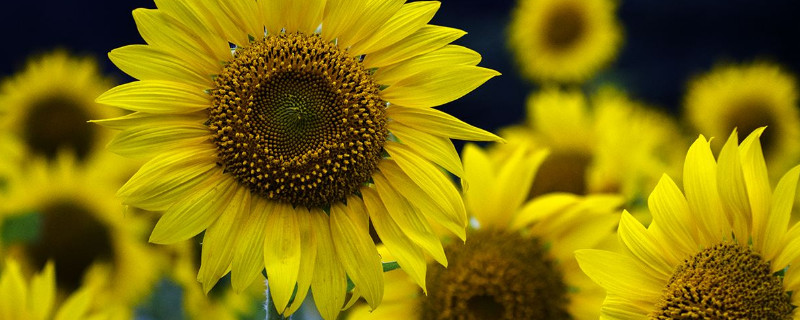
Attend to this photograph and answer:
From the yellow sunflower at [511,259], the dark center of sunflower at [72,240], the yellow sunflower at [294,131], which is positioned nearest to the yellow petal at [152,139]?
the yellow sunflower at [294,131]

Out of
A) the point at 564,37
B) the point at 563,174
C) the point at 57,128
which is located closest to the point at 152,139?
the point at 563,174

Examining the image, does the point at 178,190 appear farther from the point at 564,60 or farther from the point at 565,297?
the point at 564,60

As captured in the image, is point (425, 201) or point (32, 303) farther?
point (32, 303)

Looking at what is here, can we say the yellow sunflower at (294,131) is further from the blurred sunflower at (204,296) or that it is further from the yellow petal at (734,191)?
the blurred sunflower at (204,296)

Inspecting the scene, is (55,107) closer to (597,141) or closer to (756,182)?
(597,141)

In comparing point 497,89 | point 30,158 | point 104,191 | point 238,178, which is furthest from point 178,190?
point 497,89
